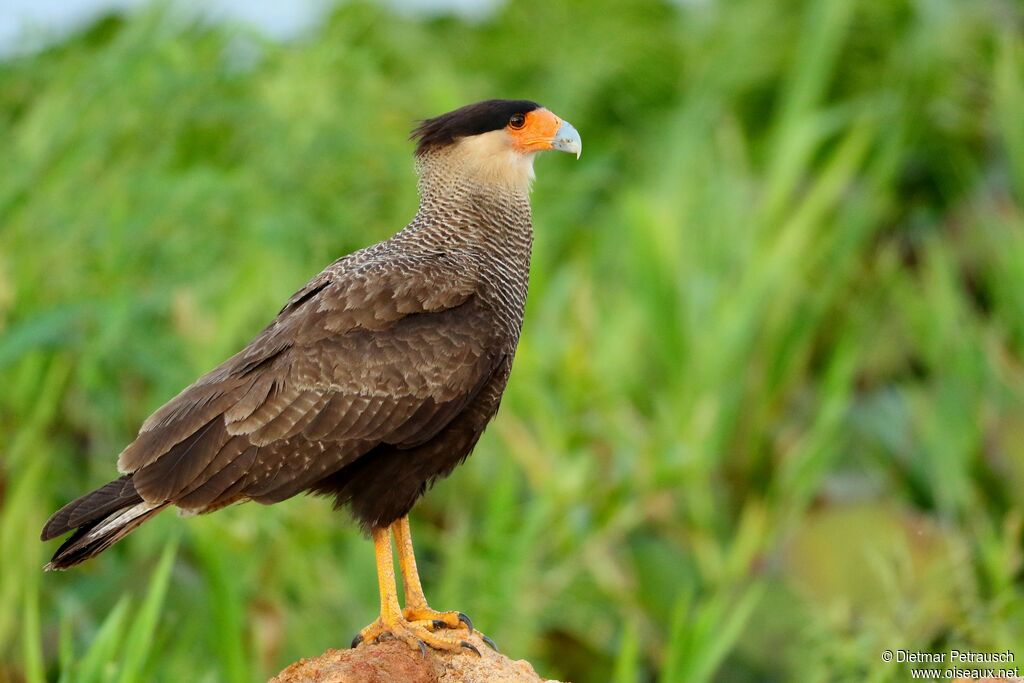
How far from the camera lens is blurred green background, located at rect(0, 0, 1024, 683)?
6965 mm

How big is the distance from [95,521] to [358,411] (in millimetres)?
845

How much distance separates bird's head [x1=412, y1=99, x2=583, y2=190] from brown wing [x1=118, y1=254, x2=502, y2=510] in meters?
0.45

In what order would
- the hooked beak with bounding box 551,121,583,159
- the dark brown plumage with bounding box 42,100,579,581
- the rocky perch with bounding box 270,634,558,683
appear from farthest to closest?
the hooked beak with bounding box 551,121,583,159, the dark brown plumage with bounding box 42,100,579,581, the rocky perch with bounding box 270,634,558,683

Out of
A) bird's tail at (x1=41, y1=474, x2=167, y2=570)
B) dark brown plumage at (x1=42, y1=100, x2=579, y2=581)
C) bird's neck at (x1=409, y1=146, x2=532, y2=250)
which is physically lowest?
bird's tail at (x1=41, y1=474, x2=167, y2=570)

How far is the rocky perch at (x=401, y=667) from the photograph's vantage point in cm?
439

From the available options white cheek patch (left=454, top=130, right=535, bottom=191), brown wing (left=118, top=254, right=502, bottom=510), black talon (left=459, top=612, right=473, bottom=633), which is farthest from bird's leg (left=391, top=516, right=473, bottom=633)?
white cheek patch (left=454, top=130, right=535, bottom=191)

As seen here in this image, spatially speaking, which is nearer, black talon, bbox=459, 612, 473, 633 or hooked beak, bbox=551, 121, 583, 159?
black talon, bbox=459, 612, 473, 633

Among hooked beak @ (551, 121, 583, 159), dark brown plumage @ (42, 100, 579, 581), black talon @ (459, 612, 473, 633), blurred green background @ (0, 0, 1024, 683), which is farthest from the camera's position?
blurred green background @ (0, 0, 1024, 683)

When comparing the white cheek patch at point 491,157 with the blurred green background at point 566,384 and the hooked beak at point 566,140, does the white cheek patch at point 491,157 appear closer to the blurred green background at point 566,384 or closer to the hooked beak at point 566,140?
the hooked beak at point 566,140

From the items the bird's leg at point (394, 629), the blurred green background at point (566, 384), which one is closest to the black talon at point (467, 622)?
the bird's leg at point (394, 629)

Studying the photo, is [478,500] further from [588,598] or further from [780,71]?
[780,71]

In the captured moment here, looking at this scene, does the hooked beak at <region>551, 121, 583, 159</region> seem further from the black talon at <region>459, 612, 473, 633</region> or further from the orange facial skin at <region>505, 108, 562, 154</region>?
the black talon at <region>459, 612, 473, 633</region>

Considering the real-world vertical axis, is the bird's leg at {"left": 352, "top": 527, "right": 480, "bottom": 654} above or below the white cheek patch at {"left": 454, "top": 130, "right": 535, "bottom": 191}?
below

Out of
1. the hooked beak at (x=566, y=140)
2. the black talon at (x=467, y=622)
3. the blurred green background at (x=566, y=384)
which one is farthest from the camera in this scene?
the blurred green background at (x=566, y=384)
